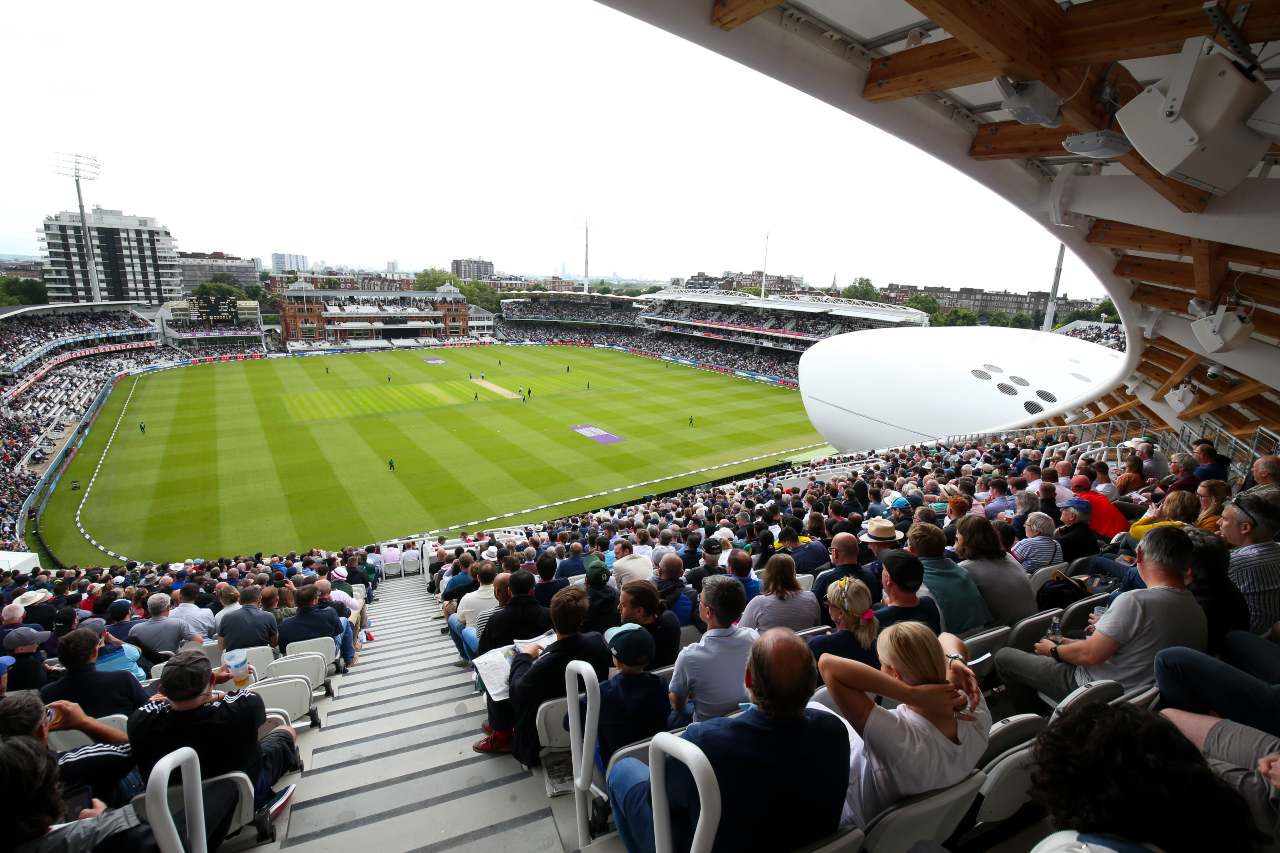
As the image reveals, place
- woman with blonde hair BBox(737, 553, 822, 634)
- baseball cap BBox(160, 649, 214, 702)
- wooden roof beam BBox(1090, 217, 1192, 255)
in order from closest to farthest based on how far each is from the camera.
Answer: baseball cap BBox(160, 649, 214, 702) → woman with blonde hair BBox(737, 553, 822, 634) → wooden roof beam BBox(1090, 217, 1192, 255)

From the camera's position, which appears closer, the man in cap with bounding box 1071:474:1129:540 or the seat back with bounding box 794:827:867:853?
the seat back with bounding box 794:827:867:853

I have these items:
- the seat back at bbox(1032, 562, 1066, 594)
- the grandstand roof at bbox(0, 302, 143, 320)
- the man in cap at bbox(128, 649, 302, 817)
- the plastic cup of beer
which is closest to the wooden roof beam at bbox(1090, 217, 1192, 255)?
the seat back at bbox(1032, 562, 1066, 594)

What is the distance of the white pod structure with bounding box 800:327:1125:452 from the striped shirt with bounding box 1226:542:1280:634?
13.8 m

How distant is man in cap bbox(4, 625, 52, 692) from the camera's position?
4.24 meters

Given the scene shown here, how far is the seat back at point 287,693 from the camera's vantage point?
439cm

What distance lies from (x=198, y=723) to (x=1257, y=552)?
18.9 feet

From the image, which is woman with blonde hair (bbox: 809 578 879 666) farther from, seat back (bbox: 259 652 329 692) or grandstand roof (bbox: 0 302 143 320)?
grandstand roof (bbox: 0 302 143 320)

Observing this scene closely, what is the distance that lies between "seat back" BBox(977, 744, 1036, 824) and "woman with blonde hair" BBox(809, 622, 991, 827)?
9cm

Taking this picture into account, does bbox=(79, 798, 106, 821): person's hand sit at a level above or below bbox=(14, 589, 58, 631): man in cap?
above

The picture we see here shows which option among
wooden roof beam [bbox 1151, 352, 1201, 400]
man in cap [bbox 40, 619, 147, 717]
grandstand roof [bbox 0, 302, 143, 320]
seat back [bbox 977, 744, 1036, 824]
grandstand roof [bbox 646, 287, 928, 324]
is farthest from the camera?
grandstand roof [bbox 646, 287, 928, 324]

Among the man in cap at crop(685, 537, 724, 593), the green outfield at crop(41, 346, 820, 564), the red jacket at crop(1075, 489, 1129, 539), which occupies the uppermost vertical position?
the red jacket at crop(1075, 489, 1129, 539)

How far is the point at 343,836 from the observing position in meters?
3.21

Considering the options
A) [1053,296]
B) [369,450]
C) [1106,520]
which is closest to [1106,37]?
[1106,520]

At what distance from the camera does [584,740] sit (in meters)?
2.78
